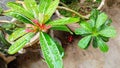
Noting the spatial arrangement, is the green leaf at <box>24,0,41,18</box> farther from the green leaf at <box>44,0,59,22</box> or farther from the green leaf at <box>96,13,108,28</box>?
the green leaf at <box>96,13,108,28</box>

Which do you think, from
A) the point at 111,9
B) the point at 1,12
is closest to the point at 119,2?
the point at 111,9

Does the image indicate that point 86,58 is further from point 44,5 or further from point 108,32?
point 44,5

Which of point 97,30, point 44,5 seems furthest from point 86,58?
point 44,5

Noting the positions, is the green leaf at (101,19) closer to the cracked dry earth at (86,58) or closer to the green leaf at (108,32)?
the green leaf at (108,32)

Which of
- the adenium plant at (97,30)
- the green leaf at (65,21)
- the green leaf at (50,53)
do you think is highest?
the green leaf at (65,21)

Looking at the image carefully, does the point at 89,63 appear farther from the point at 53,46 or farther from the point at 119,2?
the point at 53,46

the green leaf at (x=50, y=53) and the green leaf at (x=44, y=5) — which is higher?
the green leaf at (x=44, y=5)

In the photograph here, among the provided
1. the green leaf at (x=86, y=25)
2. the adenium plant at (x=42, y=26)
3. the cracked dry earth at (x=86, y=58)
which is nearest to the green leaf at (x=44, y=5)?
the adenium plant at (x=42, y=26)
